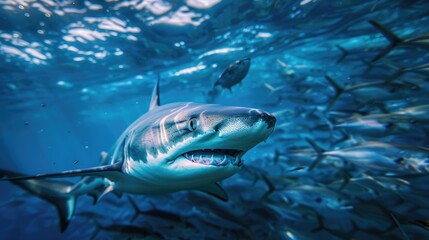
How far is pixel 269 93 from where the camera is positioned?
12.7 metres

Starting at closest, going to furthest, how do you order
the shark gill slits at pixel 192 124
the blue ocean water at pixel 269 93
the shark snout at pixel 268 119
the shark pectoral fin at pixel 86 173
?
the shark snout at pixel 268 119, the shark gill slits at pixel 192 124, the shark pectoral fin at pixel 86 173, the blue ocean water at pixel 269 93

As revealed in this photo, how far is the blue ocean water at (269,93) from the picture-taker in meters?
4.72

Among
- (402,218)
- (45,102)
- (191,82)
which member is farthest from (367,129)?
(45,102)

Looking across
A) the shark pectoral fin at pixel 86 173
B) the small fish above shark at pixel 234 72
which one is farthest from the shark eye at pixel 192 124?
the small fish above shark at pixel 234 72

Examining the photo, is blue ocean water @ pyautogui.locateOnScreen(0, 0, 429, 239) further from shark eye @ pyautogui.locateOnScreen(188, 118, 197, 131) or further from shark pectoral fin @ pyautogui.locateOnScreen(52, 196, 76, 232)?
shark eye @ pyautogui.locateOnScreen(188, 118, 197, 131)

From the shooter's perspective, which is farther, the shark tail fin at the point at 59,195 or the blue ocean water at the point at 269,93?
the blue ocean water at the point at 269,93

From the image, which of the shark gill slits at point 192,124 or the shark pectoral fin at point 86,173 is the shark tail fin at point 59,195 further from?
the shark gill slits at point 192,124

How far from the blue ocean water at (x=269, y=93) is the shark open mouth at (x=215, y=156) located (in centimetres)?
229

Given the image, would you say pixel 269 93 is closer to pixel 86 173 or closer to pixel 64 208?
pixel 64 208

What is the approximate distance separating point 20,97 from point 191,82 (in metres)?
15.6

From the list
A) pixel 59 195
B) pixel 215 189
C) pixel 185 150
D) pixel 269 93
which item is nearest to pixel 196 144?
pixel 185 150

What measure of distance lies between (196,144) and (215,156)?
253mm

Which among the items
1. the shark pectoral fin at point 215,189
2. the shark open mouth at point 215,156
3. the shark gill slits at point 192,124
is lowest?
the shark pectoral fin at point 215,189

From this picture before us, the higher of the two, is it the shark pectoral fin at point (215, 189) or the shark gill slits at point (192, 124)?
the shark gill slits at point (192, 124)
